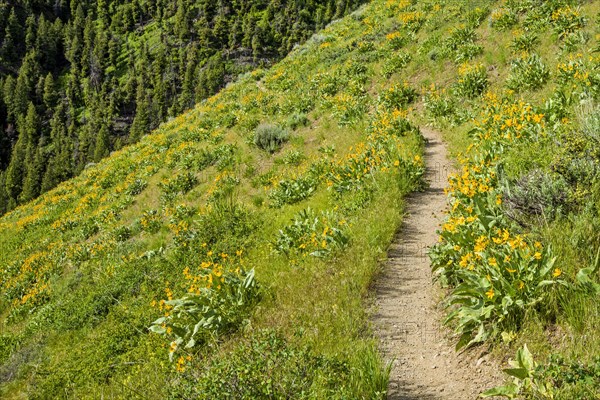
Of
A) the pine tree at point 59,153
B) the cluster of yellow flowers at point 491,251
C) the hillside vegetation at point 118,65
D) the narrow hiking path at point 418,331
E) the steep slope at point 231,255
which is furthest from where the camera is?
the hillside vegetation at point 118,65

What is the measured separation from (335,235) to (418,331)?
2295mm

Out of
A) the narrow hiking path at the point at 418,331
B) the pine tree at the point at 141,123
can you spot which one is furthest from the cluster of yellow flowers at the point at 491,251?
the pine tree at the point at 141,123

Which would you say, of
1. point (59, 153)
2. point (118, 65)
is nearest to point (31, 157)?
point (59, 153)

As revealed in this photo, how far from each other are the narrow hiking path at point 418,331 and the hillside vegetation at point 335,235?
0.71 ft

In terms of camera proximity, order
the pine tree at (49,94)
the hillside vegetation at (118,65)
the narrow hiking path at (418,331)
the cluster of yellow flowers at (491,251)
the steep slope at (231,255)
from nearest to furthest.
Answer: the narrow hiking path at (418,331)
the cluster of yellow flowers at (491,251)
the steep slope at (231,255)
the hillside vegetation at (118,65)
the pine tree at (49,94)

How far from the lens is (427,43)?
17.9m

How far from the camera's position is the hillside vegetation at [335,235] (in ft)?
13.9

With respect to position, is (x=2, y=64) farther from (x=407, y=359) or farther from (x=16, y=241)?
(x=407, y=359)

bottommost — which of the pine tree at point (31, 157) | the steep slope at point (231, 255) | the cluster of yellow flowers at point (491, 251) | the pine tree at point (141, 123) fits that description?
the pine tree at point (31, 157)

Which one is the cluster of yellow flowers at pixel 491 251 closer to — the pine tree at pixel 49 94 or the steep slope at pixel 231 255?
the steep slope at pixel 231 255

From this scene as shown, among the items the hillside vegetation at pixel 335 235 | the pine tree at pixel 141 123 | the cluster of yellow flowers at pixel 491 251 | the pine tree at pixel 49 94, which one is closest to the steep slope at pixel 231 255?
the hillside vegetation at pixel 335 235

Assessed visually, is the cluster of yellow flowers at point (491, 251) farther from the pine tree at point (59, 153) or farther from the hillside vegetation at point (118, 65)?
the hillside vegetation at point (118, 65)

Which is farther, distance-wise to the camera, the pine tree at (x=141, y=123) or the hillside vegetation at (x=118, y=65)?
the hillside vegetation at (x=118, y=65)

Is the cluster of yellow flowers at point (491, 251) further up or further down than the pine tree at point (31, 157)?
further up
